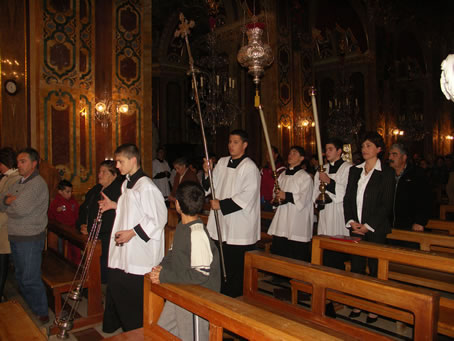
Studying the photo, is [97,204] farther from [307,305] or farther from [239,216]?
[307,305]

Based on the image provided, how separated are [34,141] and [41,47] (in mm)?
1937

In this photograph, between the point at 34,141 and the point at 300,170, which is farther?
the point at 34,141

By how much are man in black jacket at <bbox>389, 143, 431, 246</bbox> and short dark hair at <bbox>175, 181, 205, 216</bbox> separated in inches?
118

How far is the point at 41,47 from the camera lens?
7.68m

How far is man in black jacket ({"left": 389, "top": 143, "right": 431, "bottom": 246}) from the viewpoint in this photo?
4570 mm

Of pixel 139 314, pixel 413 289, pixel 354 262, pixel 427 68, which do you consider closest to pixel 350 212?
pixel 354 262

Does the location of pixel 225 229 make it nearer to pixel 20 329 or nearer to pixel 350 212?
pixel 350 212

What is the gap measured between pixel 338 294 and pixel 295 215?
177cm

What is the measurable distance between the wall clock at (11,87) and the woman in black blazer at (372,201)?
6683 millimetres

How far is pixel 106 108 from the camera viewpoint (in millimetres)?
8453

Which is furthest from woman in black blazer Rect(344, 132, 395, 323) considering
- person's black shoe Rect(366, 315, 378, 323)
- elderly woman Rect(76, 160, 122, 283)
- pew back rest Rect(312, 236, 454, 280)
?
elderly woman Rect(76, 160, 122, 283)

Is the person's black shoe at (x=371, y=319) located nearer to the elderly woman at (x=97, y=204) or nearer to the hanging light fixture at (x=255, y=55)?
the elderly woman at (x=97, y=204)

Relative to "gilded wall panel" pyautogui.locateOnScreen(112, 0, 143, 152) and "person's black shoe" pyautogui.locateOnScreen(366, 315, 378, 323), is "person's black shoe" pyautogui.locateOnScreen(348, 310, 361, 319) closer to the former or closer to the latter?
"person's black shoe" pyautogui.locateOnScreen(366, 315, 378, 323)

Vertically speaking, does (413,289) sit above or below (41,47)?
below
